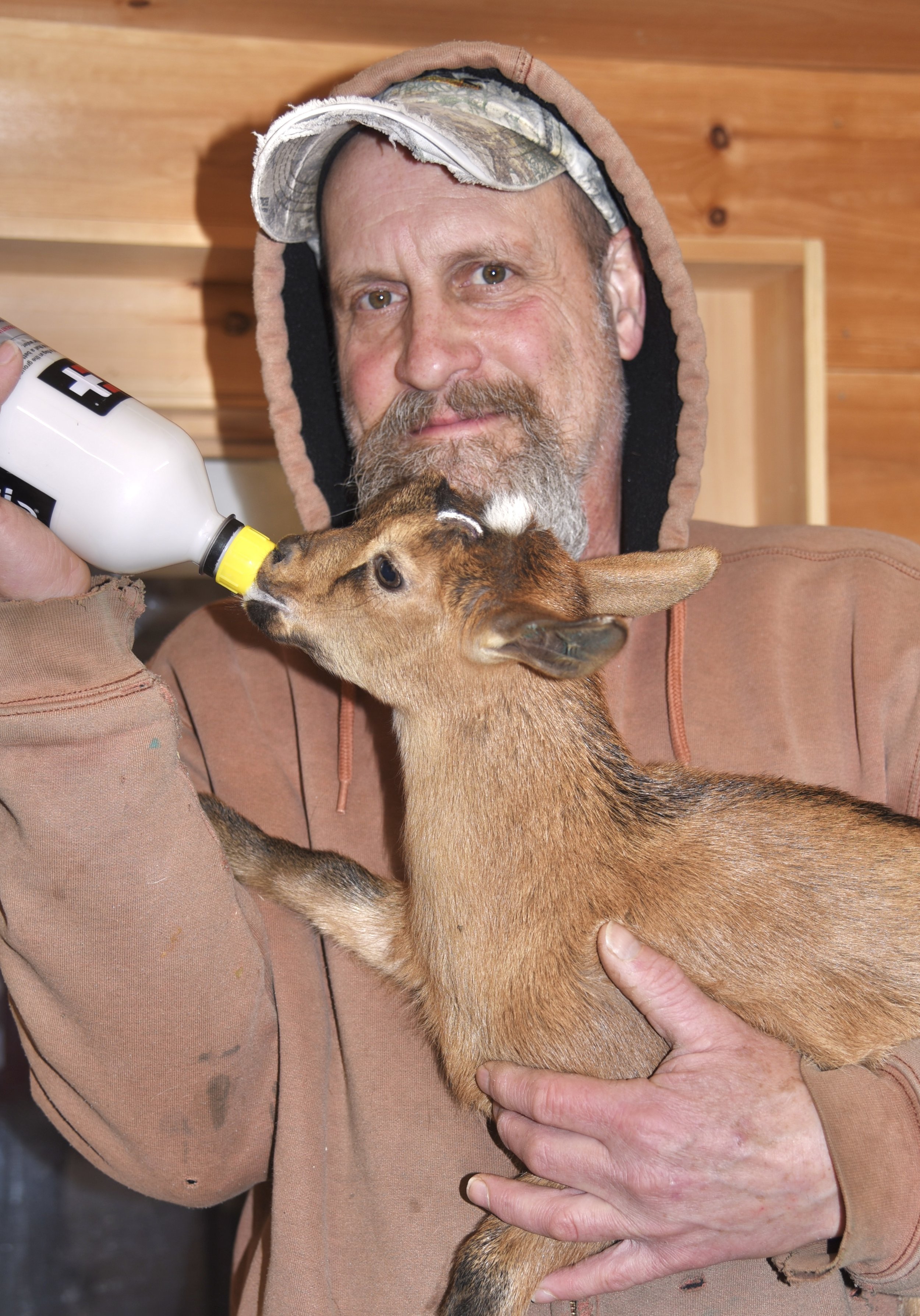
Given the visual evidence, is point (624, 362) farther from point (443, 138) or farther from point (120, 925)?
point (120, 925)

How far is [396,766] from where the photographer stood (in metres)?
2.45

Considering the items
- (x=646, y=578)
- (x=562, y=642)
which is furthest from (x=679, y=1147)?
(x=646, y=578)

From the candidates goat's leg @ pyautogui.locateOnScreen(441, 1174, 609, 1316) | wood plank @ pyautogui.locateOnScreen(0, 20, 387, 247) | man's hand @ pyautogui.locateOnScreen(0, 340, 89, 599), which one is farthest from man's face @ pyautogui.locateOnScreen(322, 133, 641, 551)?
goat's leg @ pyautogui.locateOnScreen(441, 1174, 609, 1316)

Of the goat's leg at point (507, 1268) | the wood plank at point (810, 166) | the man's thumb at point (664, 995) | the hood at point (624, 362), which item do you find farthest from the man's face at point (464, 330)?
the goat's leg at point (507, 1268)

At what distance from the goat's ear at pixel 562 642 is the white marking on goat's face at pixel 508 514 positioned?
0.97 ft

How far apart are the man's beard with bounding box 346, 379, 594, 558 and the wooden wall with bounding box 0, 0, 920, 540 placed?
4.31 feet

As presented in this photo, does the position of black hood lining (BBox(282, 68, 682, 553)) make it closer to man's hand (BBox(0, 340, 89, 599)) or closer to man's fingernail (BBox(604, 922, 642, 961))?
man's hand (BBox(0, 340, 89, 599))

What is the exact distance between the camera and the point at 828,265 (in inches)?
145

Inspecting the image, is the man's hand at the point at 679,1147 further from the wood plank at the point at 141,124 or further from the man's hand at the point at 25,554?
the wood plank at the point at 141,124

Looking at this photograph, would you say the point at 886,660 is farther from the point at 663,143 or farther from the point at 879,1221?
the point at 663,143

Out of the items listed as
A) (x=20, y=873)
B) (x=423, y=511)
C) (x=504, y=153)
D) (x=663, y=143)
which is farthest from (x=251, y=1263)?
(x=663, y=143)

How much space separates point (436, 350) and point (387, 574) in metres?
0.62

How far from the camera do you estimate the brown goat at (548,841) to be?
1.77m

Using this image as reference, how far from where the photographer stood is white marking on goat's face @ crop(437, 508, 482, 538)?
6.49 ft
